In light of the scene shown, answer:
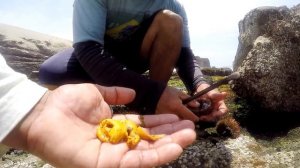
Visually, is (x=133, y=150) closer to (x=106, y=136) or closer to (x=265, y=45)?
(x=106, y=136)

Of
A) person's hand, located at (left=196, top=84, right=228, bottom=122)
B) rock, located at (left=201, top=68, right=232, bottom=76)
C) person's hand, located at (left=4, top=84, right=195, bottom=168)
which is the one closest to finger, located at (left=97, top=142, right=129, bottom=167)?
person's hand, located at (left=4, top=84, right=195, bottom=168)

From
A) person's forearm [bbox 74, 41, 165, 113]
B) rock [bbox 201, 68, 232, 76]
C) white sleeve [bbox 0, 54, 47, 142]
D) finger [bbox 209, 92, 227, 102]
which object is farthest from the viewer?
rock [bbox 201, 68, 232, 76]

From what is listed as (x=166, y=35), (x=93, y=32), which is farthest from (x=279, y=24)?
(x=93, y=32)

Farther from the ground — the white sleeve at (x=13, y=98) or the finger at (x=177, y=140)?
the white sleeve at (x=13, y=98)

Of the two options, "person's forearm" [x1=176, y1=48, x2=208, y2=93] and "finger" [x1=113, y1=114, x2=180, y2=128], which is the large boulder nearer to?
"person's forearm" [x1=176, y1=48, x2=208, y2=93]

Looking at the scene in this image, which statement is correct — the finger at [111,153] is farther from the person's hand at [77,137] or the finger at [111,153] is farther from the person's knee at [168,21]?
the person's knee at [168,21]

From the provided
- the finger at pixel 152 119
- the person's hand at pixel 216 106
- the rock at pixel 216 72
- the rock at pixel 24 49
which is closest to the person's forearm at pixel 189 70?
the person's hand at pixel 216 106
